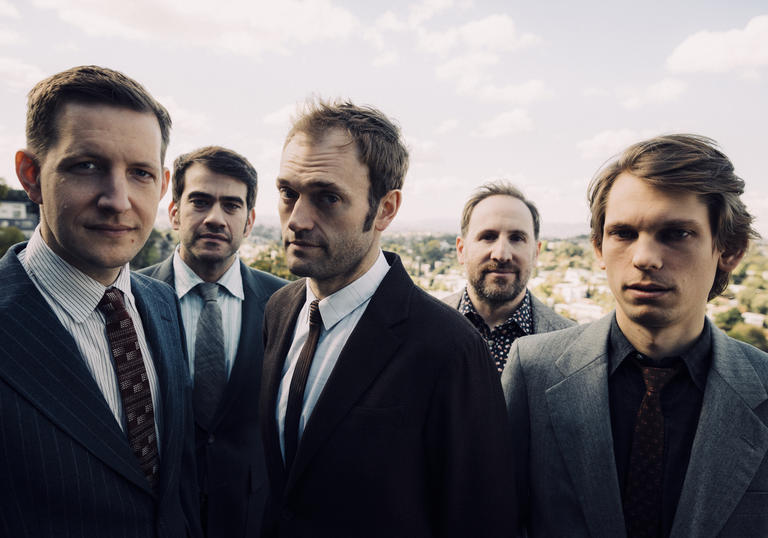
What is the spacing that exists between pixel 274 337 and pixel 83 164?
1.29 metres

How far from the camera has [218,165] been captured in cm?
393

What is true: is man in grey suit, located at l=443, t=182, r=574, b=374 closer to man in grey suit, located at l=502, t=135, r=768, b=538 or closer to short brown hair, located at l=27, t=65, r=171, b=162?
man in grey suit, located at l=502, t=135, r=768, b=538

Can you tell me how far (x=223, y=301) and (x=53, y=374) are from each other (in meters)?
2.10

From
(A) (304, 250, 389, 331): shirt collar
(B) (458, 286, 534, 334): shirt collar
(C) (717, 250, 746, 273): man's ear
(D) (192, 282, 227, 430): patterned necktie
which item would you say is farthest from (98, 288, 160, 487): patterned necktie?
(C) (717, 250, 746, 273): man's ear

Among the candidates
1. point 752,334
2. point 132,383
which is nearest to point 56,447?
point 132,383

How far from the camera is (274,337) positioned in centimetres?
258

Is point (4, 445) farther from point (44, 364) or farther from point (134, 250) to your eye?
point (134, 250)

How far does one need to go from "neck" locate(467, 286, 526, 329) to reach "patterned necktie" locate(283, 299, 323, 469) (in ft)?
6.42

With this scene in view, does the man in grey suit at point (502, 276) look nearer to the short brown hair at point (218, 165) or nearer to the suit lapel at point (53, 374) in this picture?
the short brown hair at point (218, 165)

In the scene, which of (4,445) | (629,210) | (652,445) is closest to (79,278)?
(4,445)

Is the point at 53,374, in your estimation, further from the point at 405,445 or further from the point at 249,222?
the point at 249,222

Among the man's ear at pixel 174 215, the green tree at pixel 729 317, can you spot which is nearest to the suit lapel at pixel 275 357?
the man's ear at pixel 174 215

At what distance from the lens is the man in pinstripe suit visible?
1543 mm

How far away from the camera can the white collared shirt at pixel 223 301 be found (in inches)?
140
